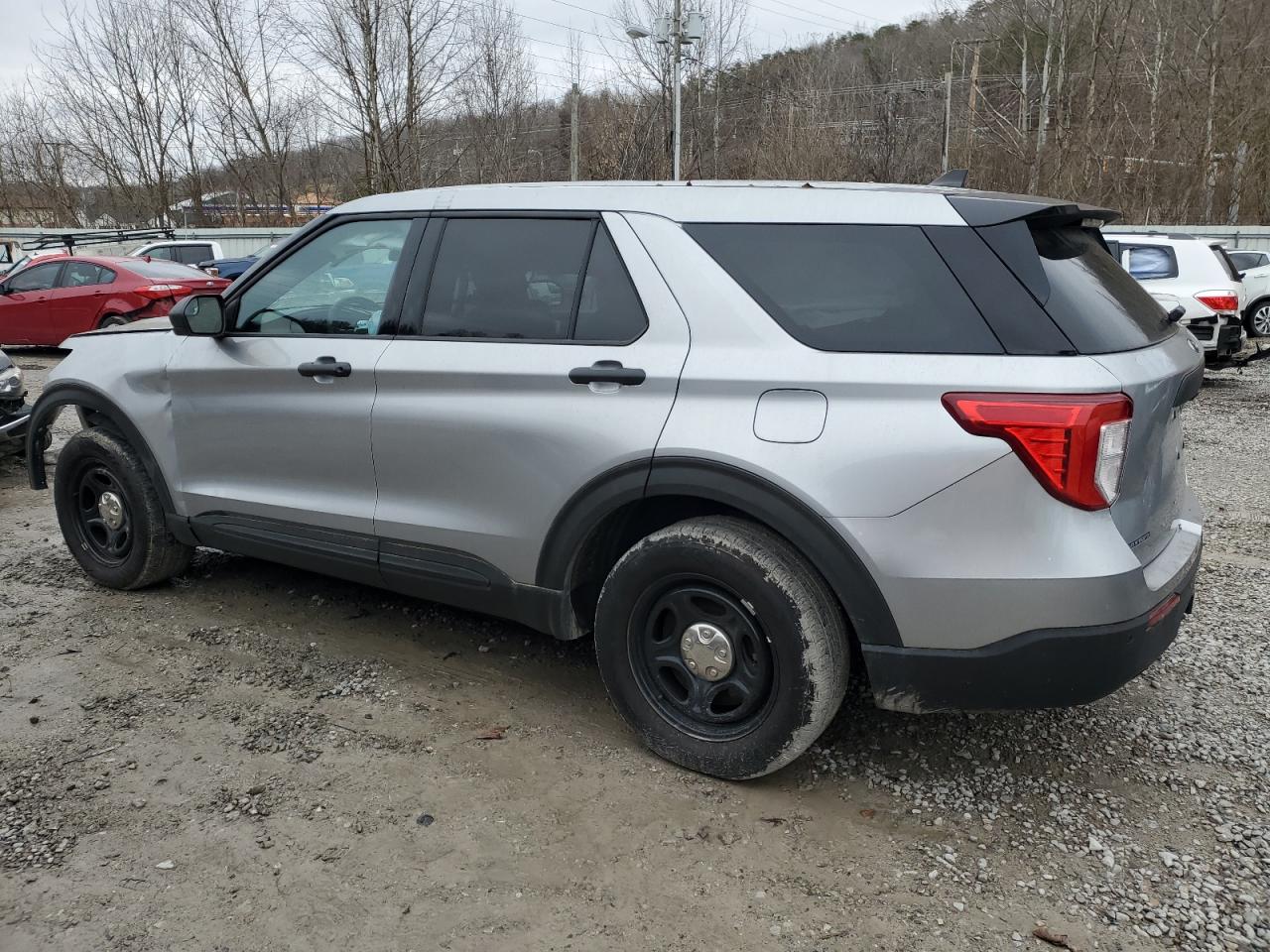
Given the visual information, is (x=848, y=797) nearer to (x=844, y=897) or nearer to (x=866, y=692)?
(x=844, y=897)

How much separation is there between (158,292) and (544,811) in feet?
42.3

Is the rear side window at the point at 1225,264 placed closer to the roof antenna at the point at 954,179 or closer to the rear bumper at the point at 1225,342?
the rear bumper at the point at 1225,342

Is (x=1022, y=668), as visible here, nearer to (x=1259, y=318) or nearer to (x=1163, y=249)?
(x=1163, y=249)

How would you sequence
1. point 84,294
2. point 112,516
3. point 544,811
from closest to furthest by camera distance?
point 544,811 → point 112,516 → point 84,294

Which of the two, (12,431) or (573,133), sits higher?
(573,133)

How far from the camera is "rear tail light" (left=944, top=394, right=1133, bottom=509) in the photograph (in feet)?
8.26

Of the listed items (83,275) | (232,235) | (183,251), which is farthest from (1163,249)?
(232,235)

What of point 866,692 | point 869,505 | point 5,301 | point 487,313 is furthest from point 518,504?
point 5,301

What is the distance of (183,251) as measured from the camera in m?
18.7

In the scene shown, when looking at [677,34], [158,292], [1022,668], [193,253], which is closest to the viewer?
[1022,668]

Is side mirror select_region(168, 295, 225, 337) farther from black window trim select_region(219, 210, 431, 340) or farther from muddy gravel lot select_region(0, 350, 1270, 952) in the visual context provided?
muddy gravel lot select_region(0, 350, 1270, 952)

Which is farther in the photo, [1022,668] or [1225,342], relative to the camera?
[1225,342]

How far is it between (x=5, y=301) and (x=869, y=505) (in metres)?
15.9

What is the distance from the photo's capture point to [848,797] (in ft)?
10.1
